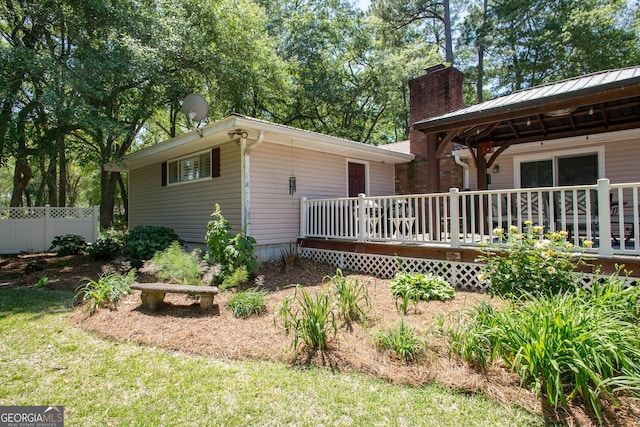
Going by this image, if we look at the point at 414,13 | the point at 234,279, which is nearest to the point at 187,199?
the point at 234,279

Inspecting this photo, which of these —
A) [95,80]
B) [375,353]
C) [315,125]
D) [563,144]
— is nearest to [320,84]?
[315,125]

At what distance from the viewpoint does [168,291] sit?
4.29m

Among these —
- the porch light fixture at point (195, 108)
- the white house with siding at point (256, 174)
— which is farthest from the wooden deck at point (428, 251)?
the porch light fixture at point (195, 108)

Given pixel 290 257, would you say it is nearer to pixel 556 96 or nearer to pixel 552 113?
pixel 556 96

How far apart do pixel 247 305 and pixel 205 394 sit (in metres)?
1.67

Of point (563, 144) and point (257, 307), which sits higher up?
point (563, 144)

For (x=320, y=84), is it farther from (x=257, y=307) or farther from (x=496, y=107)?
(x=257, y=307)

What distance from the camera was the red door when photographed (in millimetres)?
9367

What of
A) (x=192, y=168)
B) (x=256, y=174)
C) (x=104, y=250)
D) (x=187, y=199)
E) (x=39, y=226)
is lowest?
(x=104, y=250)

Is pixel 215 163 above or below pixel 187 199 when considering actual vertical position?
above

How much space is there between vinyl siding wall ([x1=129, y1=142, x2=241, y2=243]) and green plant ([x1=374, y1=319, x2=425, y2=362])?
4.86m

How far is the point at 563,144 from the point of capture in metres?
7.66

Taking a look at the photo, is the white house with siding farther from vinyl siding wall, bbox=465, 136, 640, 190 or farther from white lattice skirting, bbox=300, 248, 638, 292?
vinyl siding wall, bbox=465, 136, 640, 190

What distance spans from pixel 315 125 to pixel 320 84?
289cm
